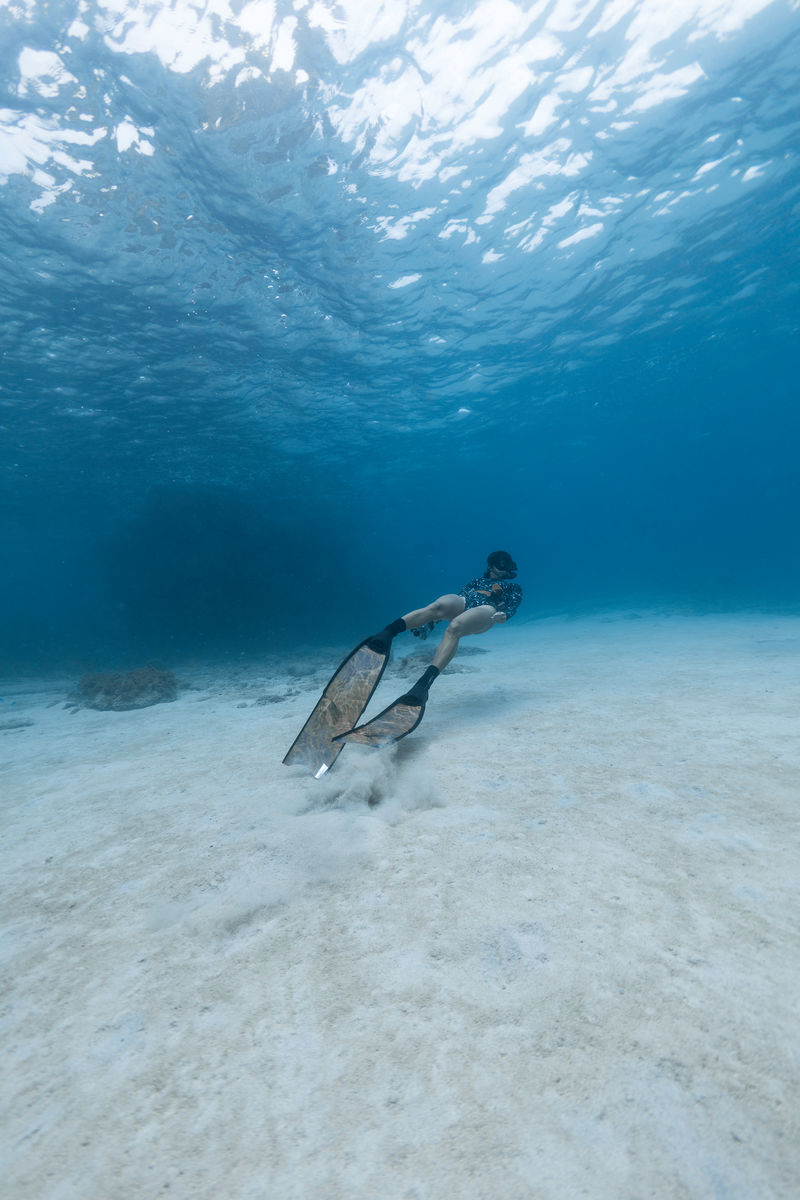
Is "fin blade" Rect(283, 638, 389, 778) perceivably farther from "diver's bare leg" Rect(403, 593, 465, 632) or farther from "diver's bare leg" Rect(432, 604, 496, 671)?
"diver's bare leg" Rect(403, 593, 465, 632)

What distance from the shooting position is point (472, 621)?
6.73 metres

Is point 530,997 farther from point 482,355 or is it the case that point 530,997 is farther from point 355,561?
point 355,561

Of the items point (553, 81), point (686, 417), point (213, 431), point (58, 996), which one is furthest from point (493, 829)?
point (686, 417)

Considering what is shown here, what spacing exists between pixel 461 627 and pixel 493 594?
119 centimetres

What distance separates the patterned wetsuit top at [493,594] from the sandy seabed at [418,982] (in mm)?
2882

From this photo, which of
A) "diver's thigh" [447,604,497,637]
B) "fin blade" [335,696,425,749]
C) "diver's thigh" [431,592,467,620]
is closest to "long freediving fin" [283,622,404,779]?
"fin blade" [335,696,425,749]

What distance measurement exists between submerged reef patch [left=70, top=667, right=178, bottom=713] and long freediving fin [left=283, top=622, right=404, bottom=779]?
7622 mm

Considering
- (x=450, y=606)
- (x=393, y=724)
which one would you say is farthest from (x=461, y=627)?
(x=393, y=724)

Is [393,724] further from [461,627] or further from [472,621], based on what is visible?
[472,621]

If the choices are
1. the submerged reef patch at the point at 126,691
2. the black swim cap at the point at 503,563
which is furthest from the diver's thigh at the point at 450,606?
the submerged reef patch at the point at 126,691

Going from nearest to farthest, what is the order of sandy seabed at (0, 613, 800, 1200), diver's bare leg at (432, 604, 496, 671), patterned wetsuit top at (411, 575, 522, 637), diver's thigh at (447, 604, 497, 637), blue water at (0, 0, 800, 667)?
1. sandy seabed at (0, 613, 800, 1200)
2. diver's bare leg at (432, 604, 496, 671)
3. diver's thigh at (447, 604, 497, 637)
4. patterned wetsuit top at (411, 575, 522, 637)
5. blue water at (0, 0, 800, 667)

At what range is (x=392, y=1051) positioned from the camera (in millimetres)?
1894

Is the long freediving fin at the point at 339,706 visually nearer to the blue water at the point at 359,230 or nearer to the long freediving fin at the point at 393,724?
the long freediving fin at the point at 393,724

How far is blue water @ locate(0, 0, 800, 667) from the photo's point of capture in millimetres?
10086
